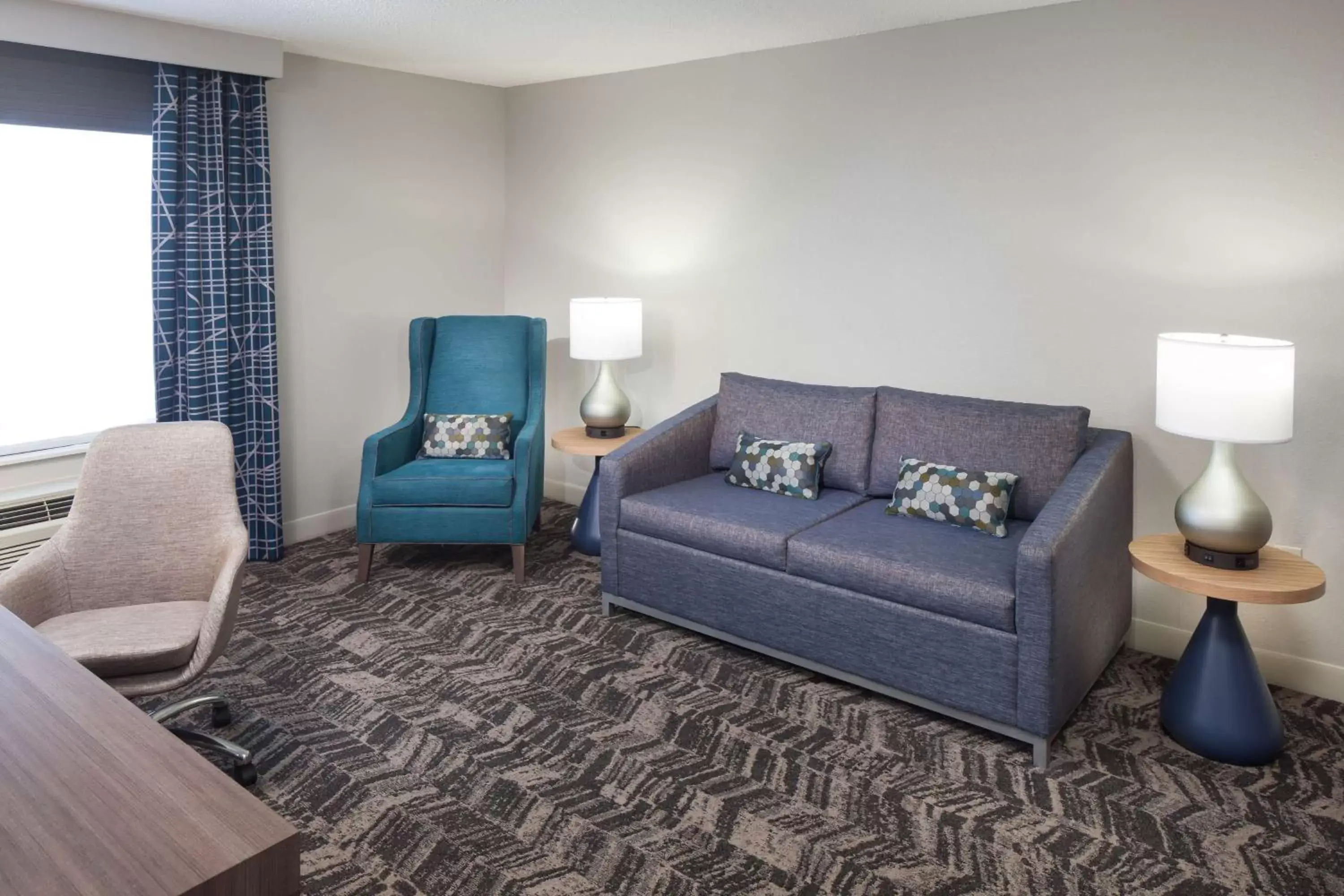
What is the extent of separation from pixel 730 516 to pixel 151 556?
1792mm

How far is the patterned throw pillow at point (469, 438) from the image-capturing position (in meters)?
4.27

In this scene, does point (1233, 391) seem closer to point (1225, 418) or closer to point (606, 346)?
point (1225, 418)

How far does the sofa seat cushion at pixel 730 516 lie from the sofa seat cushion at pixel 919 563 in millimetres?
84

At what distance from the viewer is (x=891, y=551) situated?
2.93 meters

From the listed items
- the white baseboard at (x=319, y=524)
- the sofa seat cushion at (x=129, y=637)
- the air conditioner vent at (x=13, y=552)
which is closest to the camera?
the sofa seat cushion at (x=129, y=637)

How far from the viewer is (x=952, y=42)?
3.52m

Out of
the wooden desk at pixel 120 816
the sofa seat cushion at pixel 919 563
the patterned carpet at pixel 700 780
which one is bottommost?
the patterned carpet at pixel 700 780

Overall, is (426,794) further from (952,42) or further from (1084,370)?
(952,42)

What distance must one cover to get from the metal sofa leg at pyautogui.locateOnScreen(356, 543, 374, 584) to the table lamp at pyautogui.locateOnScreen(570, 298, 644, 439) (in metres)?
1.09

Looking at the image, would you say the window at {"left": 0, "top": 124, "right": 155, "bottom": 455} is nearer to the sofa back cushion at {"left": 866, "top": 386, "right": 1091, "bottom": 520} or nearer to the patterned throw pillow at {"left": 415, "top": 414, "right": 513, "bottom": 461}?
the patterned throw pillow at {"left": 415, "top": 414, "right": 513, "bottom": 461}

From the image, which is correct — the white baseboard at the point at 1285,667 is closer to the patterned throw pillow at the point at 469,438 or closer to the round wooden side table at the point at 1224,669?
the round wooden side table at the point at 1224,669

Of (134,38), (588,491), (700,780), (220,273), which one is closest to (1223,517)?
(700,780)

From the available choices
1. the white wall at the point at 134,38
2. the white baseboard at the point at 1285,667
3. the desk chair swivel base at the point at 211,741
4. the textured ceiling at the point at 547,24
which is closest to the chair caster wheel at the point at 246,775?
the desk chair swivel base at the point at 211,741

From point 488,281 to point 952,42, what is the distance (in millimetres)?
2762
